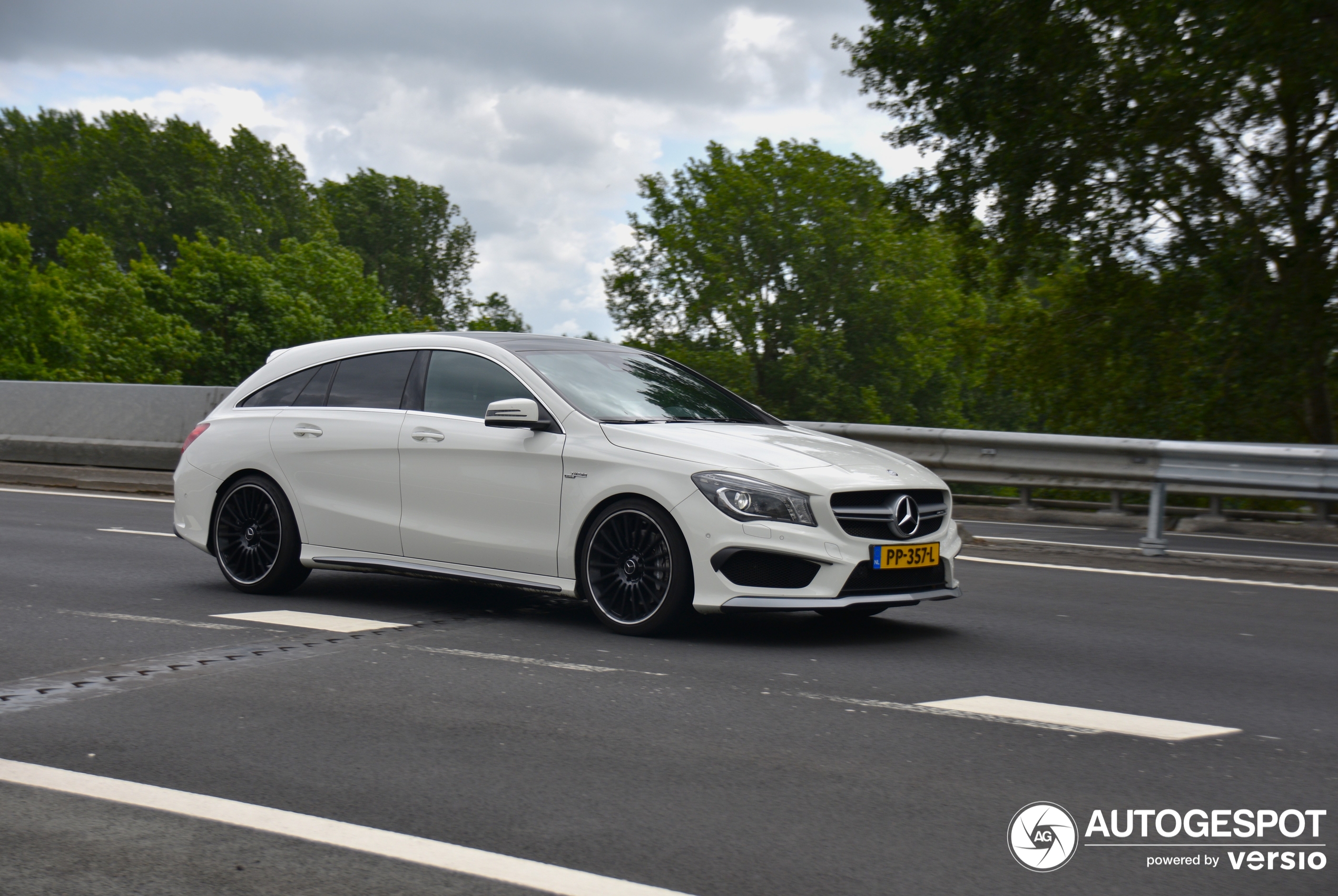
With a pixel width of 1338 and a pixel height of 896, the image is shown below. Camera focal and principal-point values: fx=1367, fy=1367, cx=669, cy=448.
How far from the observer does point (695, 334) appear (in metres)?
52.6

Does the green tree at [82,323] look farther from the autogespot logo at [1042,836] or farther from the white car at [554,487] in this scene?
the autogespot logo at [1042,836]

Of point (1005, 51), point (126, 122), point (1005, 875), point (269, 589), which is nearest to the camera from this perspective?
point (1005, 875)

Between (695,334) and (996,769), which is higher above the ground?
(695,334)

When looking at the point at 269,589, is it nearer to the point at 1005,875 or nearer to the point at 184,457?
the point at 184,457

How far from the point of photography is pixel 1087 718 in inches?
203

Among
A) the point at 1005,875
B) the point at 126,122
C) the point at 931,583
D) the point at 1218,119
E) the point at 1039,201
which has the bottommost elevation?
the point at 1005,875

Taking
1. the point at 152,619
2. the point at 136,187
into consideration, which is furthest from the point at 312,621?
the point at 136,187

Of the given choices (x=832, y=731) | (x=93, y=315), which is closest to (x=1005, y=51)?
(x=832, y=731)

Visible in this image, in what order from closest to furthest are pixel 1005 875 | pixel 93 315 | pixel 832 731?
pixel 1005 875 < pixel 832 731 < pixel 93 315

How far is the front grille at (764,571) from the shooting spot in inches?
253

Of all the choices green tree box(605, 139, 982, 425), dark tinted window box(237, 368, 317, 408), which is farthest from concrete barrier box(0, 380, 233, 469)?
green tree box(605, 139, 982, 425)

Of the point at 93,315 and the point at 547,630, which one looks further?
the point at 93,315

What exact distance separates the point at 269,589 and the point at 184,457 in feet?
3.76

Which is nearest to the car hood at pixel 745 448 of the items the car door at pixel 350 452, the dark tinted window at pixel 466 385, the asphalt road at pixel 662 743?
→ the dark tinted window at pixel 466 385
